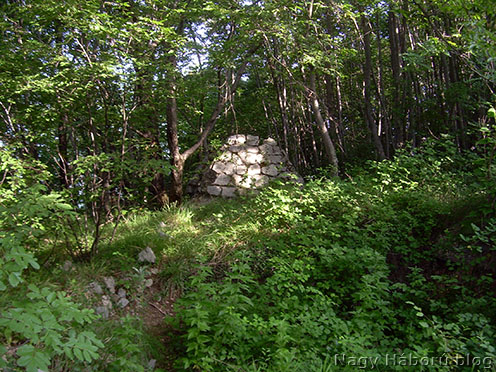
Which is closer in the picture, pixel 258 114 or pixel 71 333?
pixel 71 333

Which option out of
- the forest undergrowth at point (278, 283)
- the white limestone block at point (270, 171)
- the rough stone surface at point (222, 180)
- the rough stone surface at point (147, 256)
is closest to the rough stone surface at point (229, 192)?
the rough stone surface at point (222, 180)

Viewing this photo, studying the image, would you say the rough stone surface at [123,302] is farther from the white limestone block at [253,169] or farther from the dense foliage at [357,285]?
the white limestone block at [253,169]

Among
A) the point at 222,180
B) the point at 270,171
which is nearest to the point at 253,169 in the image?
the point at 270,171

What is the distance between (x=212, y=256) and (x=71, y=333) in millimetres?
2598

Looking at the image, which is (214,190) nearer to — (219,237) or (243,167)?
(243,167)

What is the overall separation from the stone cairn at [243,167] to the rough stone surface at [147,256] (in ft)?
9.94

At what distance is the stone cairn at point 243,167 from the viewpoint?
7.15 metres

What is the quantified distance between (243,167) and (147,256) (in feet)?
12.8

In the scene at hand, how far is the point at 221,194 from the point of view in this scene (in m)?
7.01

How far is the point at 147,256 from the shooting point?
160 inches

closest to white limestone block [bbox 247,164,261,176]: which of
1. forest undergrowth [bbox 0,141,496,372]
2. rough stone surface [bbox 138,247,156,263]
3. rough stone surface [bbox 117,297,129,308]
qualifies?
forest undergrowth [bbox 0,141,496,372]

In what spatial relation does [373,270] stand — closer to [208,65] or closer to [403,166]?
[403,166]

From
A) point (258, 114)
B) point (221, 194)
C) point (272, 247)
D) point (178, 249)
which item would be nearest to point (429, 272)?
point (272, 247)

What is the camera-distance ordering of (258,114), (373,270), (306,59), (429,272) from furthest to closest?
(258,114)
(306,59)
(429,272)
(373,270)
